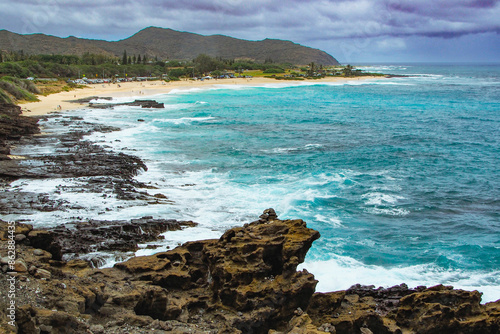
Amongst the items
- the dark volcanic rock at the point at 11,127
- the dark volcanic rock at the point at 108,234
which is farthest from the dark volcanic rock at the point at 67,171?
the dark volcanic rock at the point at 108,234

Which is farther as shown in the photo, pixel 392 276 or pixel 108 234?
pixel 108 234

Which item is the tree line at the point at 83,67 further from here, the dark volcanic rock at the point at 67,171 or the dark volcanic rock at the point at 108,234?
the dark volcanic rock at the point at 108,234

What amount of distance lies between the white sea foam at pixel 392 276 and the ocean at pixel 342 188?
5 cm

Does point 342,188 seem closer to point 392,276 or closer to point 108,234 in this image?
point 392,276

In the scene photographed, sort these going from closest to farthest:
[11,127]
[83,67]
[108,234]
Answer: [108,234] → [11,127] → [83,67]

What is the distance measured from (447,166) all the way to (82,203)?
2656 cm

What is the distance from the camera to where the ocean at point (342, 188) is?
16.8m

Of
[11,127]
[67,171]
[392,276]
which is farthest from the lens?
[11,127]

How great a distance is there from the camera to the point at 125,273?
11477 millimetres

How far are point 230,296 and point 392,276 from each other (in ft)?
25.7

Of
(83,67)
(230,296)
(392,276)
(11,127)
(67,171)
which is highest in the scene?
(83,67)

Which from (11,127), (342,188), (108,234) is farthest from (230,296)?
(11,127)

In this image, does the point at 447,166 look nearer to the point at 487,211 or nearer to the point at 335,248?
the point at 487,211

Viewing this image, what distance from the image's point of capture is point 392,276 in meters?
15.6
